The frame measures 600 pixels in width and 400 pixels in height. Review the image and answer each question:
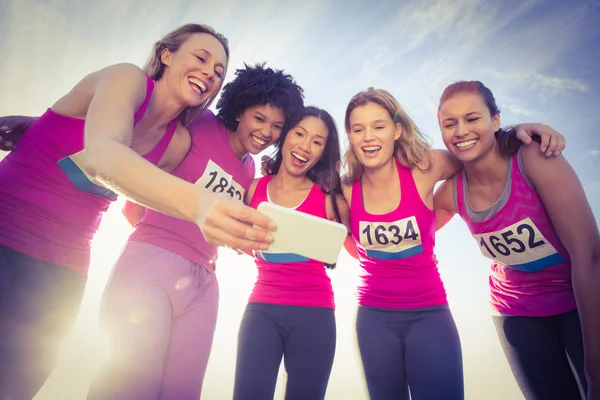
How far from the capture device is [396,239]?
3.10 meters

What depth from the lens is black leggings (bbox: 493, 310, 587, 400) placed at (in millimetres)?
2600

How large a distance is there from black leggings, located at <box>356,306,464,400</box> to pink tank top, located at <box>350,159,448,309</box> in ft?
0.37

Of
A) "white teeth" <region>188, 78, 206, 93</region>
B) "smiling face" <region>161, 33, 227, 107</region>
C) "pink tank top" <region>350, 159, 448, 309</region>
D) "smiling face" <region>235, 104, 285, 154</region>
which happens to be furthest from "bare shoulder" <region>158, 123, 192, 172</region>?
"pink tank top" <region>350, 159, 448, 309</region>

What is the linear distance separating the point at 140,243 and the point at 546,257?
329 centimetres

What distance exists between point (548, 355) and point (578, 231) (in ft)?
3.61

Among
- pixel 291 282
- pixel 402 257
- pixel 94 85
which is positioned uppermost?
pixel 94 85

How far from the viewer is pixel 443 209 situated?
3.58m

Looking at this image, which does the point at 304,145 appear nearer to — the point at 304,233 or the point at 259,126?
the point at 259,126

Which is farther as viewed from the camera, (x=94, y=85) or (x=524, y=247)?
(x=524, y=247)

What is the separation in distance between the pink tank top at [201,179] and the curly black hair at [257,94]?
0.31m

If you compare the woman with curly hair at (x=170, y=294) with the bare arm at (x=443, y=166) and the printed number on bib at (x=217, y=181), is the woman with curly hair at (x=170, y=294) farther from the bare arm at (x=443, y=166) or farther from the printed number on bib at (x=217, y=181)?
the bare arm at (x=443, y=166)

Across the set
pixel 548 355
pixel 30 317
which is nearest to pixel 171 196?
pixel 30 317

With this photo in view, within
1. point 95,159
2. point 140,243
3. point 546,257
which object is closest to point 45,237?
point 140,243

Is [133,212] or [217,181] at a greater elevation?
[217,181]
